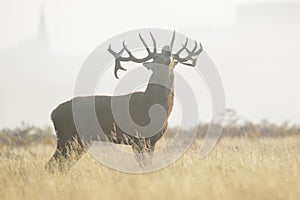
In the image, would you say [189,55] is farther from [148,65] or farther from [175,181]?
[175,181]

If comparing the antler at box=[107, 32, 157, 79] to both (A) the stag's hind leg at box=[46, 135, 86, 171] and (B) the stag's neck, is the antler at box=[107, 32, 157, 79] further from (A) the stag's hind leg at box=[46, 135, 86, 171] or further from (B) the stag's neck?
(A) the stag's hind leg at box=[46, 135, 86, 171]

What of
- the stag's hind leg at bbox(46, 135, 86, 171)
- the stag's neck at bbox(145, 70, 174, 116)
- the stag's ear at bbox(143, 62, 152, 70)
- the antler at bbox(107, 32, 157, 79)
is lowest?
the stag's hind leg at bbox(46, 135, 86, 171)

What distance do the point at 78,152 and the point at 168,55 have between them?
2721mm

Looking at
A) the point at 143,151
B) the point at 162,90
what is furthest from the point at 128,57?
the point at 143,151

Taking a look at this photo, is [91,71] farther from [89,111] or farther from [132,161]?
[132,161]

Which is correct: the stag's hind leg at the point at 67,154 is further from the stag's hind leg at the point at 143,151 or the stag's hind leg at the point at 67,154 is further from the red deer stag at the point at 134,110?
the stag's hind leg at the point at 143,151

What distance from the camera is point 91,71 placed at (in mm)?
12625

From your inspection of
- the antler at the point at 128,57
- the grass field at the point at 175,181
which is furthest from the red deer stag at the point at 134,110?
the grass field at the point at 175,181

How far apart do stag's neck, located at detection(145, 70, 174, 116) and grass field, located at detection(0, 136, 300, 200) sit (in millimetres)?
1342

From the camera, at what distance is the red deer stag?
10.9 metres

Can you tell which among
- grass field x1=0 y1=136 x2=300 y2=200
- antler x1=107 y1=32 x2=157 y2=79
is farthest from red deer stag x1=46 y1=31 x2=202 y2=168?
grass field x1=0 y1=136 x2=300 y2=200

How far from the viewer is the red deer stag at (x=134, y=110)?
35.9 feet

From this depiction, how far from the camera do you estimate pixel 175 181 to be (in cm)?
767

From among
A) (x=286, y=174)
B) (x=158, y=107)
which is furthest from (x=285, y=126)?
(x=286, y=174)
